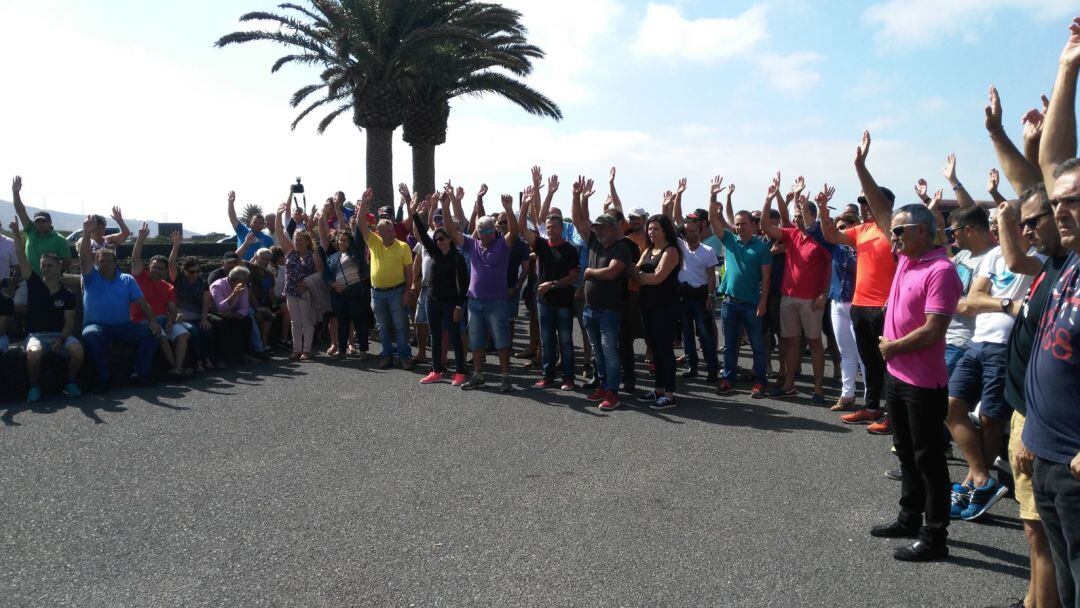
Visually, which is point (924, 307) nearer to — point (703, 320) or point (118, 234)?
point (703, 320)

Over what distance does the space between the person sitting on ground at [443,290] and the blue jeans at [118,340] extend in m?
3.11

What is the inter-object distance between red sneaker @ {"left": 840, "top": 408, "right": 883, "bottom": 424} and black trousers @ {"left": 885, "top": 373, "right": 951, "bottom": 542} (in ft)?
8.82

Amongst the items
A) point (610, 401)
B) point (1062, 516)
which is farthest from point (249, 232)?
point (1062, 516)

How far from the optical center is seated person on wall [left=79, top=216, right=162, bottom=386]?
8812 millimetres

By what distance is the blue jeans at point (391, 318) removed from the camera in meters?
10.0

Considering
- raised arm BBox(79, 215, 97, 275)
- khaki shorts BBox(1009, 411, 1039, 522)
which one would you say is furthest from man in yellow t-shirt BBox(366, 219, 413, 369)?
khaki shorts BBox(1009, 411, 1039, 522)

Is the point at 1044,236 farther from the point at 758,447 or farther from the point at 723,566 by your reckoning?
the point at 758,447

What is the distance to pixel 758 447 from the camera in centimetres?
620

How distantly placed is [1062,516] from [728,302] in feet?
20.7

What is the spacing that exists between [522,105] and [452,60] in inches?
94.9

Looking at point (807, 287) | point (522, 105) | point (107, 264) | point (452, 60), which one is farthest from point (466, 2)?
point (807, 287)

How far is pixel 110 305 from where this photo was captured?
8867mm

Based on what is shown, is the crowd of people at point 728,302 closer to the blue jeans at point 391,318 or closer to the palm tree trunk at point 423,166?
the blue jeans at point 391,318

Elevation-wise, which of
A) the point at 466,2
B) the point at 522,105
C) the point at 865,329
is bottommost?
the point at 865,329
